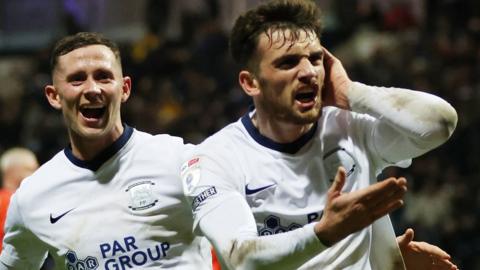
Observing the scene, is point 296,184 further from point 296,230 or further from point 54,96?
point 54,96

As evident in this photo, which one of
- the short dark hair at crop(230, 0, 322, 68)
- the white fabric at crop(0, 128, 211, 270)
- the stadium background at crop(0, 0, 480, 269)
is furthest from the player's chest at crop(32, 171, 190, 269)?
the stadium background at crop(0, 0, 480, 269)

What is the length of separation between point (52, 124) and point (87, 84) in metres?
8.19

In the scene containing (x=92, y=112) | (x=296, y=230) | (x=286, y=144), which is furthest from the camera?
(x=92, y=112)

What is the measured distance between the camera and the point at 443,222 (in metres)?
9.71

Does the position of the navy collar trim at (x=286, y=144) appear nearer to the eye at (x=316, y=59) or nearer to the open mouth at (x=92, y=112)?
the eye at (x=316, y=59)

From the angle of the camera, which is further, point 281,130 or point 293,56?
point 281,130

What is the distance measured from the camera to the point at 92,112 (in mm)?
4617

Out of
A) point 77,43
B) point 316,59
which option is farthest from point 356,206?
point 77,43

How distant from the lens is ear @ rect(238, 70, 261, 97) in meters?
4.32

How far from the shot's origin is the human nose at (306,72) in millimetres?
4104

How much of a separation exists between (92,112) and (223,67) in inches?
319

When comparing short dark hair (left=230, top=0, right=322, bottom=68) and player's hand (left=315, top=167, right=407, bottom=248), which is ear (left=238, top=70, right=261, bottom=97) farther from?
player's hand (left=315, top=167, right=407, bottom=248)

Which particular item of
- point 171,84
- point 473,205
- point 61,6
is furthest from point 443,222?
point 61,6

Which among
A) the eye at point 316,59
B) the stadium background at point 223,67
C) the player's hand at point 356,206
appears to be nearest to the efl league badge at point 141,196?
the eye at point 316,59
